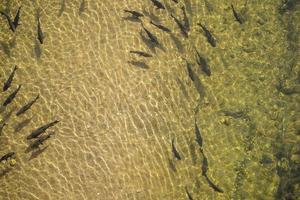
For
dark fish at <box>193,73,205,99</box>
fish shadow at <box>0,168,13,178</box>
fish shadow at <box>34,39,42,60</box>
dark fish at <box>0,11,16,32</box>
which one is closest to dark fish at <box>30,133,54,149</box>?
fish shadow at <box>0,168,13,178</box>

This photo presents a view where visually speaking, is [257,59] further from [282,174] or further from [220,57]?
[282,174]

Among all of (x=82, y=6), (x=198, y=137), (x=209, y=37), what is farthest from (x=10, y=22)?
(x=198, y=137)

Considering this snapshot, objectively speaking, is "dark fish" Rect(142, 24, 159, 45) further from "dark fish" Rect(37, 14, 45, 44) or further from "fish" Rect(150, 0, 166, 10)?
"dark fish" Rect(37, 14, 45, 44)

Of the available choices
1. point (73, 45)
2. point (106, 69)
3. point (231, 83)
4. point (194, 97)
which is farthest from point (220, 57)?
point (73, 45)

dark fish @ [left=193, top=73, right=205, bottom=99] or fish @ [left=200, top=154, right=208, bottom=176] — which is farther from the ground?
dark fish @ [left=193, top=73, right=205, bottom=99]

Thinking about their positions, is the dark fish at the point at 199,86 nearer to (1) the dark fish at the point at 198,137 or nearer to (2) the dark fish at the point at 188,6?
(1) the dark fish at the point at 198,137

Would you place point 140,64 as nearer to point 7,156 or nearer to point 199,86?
point 199,86

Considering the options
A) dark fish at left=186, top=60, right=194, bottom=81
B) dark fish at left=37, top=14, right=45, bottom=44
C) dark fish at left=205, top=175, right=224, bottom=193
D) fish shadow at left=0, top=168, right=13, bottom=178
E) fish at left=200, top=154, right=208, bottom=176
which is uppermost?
dark fish at left=37, top=14, right=45, bottom=44

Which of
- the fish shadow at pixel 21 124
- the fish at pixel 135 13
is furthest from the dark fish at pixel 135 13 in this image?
the fish shadow at pixel 21 124

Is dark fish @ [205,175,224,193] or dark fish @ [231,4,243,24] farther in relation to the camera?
dark fish @ [231,4,243,24]
